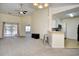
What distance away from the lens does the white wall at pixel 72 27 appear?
13.4m

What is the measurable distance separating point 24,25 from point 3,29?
8.70 ft

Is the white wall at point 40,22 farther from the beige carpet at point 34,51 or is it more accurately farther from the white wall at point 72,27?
the white wall at point 72,27

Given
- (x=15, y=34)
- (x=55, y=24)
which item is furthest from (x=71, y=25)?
(x=15, y=34)

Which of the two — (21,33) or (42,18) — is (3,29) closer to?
(21,33)

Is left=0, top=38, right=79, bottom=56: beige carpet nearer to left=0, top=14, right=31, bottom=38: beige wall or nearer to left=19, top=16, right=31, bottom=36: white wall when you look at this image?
left=0, top=14, right=31, bottom=38: beige wall

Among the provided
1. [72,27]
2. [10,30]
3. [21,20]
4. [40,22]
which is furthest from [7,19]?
[72,27]

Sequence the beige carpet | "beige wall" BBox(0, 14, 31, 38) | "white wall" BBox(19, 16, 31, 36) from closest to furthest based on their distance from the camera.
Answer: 1. the beige carpet
2. "beige wall" BBox(0, 14, 31, 38)
3. "white wall" BBox(19, 16, 31, 36)

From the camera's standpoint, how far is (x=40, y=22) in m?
11.7

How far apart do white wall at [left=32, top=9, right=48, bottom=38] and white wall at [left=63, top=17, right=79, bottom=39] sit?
13.5ft

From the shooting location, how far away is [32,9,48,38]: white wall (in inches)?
416

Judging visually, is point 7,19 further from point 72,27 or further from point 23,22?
point 72,27

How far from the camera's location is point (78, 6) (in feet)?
21.5

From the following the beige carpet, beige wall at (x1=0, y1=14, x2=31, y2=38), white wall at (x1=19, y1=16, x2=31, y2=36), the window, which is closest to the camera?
the beige carpet

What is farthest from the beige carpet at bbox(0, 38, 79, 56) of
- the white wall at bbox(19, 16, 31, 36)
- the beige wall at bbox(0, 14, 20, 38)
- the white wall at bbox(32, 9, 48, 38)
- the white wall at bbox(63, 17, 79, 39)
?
the white wall at bbox(19, 16, 31, 36)
